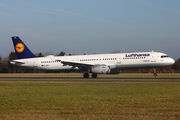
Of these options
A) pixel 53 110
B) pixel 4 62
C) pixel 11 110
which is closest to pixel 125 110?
pixel 53 110

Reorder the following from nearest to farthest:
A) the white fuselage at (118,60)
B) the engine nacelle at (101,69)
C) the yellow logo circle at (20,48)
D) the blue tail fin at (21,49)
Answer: the white fuselage at (118,60)
the engine nacelle at (101,69)
the blue tail fin at (21,49)
the yellow logo circle at (20,48)

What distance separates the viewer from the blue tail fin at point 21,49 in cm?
5500

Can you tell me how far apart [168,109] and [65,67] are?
39004 millimetres

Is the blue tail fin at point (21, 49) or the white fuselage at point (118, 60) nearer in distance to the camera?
the white fuselage at point (118, 60)

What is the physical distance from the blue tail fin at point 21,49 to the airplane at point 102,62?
1.25 metres

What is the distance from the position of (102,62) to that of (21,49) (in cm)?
1545

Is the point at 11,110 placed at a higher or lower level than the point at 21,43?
lower

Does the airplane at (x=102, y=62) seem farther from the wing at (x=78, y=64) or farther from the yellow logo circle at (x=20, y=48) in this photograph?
the yellow logo circle at (x=20, y=48)

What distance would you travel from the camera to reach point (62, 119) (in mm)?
10609

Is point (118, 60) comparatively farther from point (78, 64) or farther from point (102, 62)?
point (78, 64)

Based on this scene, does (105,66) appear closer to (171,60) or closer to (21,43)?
(171,60)

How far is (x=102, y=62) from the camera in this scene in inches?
1928

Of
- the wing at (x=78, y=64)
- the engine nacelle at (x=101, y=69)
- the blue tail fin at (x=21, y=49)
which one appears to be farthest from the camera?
the blue tail fin at (x=21, y=49)

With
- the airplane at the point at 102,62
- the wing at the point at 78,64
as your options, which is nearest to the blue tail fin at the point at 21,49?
the airplane at the point at 102,62
